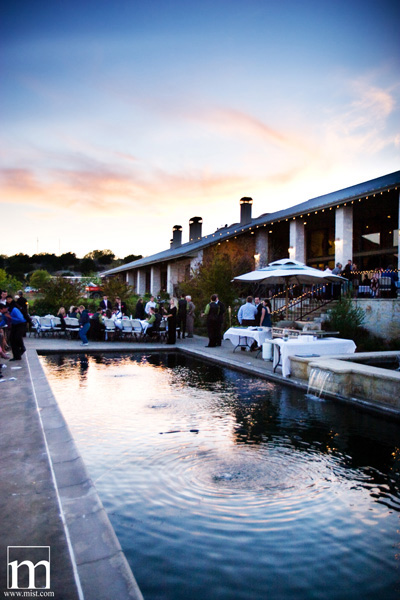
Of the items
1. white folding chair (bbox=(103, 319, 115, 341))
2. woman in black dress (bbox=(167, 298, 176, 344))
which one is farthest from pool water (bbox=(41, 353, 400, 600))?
white folding chair (bbox=(103, 319, 115, 341))

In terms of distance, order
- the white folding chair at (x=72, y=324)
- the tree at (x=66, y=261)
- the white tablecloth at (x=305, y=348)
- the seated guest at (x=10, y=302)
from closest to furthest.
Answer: the white tablecloth at (x=305, y=348), the seated guest at (x=10, y=302), the white folding chair at (x=72, y=324), the tree at (x=66, y=261)

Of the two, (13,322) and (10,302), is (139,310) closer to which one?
(10,302)

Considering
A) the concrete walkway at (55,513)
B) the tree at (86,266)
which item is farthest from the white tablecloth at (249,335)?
the tree at (86,266)

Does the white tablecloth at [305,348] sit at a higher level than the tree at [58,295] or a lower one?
lower

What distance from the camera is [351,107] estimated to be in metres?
16.2

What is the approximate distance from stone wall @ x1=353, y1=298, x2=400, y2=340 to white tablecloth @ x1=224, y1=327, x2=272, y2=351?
4750mm

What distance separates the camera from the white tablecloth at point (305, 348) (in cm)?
939

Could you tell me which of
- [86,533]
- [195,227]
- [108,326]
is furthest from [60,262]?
[86,533]

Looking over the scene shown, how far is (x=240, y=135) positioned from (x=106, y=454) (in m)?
17.6

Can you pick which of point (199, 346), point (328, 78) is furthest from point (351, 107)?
point (199, 346)

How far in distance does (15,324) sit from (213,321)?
629 centimetres

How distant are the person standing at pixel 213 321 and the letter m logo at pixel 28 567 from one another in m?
12.1

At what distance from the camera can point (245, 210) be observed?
101 feet

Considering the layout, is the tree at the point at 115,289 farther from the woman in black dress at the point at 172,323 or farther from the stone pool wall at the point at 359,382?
the stone pool wall at the point at 359,382
